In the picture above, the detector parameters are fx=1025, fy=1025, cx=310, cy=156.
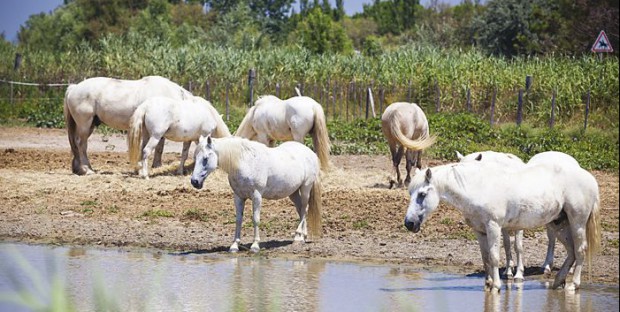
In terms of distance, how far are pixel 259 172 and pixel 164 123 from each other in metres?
6.12

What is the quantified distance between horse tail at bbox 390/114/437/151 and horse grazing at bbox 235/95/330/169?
3.48 feet

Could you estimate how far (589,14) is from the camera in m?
22.2

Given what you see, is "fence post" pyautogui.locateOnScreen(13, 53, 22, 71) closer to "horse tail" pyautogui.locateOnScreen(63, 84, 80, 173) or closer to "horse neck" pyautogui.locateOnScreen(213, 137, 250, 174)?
"horse tail" pyautogui.locateOnScreen(63, 84, 80, 173)

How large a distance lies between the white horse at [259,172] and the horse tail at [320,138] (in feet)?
11.3

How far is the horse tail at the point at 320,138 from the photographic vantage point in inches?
614

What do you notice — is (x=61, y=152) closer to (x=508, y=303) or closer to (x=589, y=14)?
(x=589, y=14)

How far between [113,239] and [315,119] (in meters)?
4.51

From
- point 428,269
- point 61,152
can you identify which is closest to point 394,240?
point 428,269

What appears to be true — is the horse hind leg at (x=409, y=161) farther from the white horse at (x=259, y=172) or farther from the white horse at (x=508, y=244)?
the white horse at (x=508, y=244)

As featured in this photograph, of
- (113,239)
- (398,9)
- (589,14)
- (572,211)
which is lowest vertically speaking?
(113,239)

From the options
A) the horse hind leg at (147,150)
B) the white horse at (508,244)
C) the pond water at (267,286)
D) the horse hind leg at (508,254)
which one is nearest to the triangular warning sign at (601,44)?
the horse hind leg at (147,150)

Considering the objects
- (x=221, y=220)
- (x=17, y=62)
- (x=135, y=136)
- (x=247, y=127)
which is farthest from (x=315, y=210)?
(x=17, y=62)

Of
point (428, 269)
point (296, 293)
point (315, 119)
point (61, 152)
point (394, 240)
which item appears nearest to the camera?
point (296, 293)

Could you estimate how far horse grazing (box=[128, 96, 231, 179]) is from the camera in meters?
16.8
